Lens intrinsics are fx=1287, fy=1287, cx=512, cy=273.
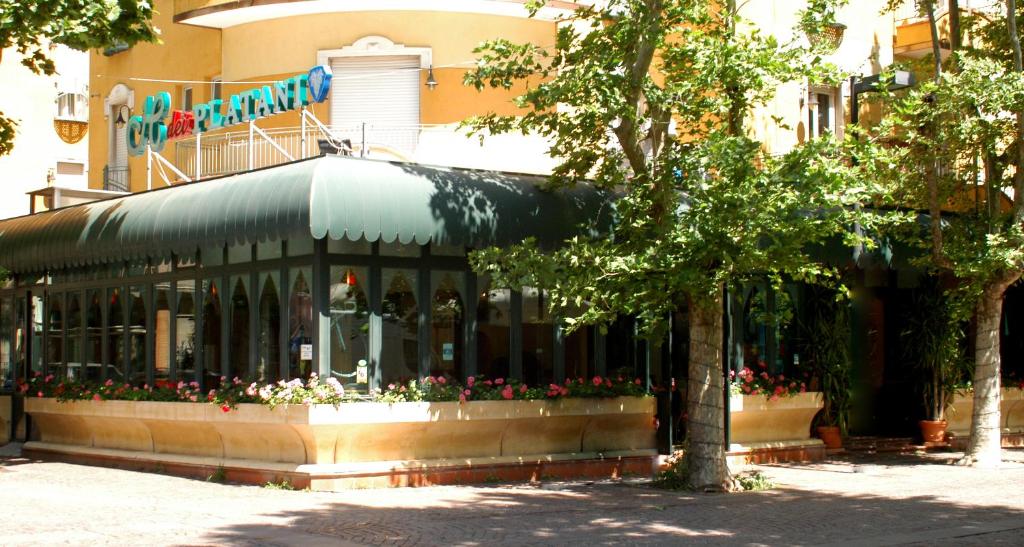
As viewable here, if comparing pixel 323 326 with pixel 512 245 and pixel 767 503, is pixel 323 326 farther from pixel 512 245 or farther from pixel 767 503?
pixel 767 503

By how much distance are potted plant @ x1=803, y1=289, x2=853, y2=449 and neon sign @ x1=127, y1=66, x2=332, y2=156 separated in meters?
8.56

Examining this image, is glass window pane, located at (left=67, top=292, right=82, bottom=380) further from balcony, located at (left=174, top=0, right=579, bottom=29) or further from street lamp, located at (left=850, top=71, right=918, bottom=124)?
street lamp, located at (left=850, top=71, right=918, bottom=124)

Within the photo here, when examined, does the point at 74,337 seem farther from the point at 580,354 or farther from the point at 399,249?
the point at 580,354

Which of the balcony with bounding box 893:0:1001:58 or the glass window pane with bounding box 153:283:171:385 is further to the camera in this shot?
the balcony with bounding box 893:0:1001:58

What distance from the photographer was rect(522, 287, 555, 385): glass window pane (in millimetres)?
17688

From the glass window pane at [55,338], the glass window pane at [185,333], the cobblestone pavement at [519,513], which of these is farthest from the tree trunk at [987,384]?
the glass window pane at [55,338]

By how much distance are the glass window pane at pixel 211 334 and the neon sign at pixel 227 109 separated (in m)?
2.63

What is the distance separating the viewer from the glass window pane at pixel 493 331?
1731cm

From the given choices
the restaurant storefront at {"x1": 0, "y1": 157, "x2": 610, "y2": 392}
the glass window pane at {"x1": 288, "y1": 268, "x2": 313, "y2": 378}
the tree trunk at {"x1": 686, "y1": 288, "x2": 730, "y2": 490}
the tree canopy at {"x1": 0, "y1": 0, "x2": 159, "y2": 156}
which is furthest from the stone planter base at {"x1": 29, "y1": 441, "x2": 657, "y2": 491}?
the tree canopy at {"x1": 0, "y1": 0, "x2": 159, "y2": 156}

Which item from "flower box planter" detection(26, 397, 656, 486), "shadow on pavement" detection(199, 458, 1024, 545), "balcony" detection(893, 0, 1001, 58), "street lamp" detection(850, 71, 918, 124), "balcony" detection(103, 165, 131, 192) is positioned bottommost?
"shadow on pavement" detection(199, 458, 1024, 545)

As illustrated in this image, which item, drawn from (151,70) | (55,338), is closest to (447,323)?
(55,338)

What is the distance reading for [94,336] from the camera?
804 inches

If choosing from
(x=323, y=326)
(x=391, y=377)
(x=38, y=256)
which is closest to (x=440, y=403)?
(x=391, y=377)

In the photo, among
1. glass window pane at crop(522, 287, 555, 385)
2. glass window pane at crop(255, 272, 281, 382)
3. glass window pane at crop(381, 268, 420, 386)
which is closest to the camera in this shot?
glass window pane at crop(381, 268, 420, 386)
